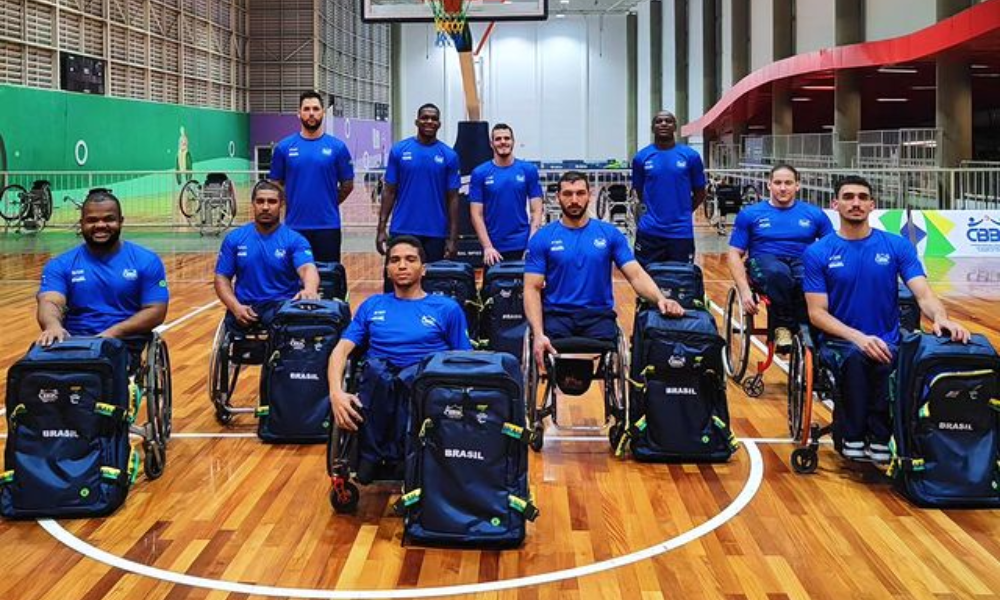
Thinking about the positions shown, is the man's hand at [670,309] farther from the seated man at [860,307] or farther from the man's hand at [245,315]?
the man's hand at [245,315]

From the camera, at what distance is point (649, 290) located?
6047 millimetres

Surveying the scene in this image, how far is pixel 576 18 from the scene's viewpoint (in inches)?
1821

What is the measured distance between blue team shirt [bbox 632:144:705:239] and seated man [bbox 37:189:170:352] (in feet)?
11.9

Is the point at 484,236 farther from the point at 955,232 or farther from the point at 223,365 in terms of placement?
the point at 955,232

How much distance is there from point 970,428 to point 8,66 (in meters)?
23.0

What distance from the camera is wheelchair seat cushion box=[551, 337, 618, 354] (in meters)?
6.08

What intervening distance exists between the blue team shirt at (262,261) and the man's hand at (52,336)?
4.78ft

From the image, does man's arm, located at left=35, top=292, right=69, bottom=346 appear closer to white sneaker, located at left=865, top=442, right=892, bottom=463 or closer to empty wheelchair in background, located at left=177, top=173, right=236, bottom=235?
white sneaker, located at left=865, top=442, right=892, bottom=463

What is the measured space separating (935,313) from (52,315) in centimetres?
404

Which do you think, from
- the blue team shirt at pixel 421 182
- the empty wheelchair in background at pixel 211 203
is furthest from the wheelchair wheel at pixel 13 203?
the blue team shirt at pixel 421 182

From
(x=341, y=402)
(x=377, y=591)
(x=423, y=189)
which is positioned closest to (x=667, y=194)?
(x=423, y=189)

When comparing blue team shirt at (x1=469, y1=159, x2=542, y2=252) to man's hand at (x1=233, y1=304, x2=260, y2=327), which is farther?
blue team shirt at (x1=469, y1=159, x2=542, y2=252)

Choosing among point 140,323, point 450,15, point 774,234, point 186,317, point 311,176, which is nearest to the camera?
point 140,323

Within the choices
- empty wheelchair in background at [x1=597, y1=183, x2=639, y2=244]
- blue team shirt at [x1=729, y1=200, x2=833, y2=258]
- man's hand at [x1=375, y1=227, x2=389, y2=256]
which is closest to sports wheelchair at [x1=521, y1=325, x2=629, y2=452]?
blue team shirt at [x1=729, y1=200, x2=833, y2=258]
